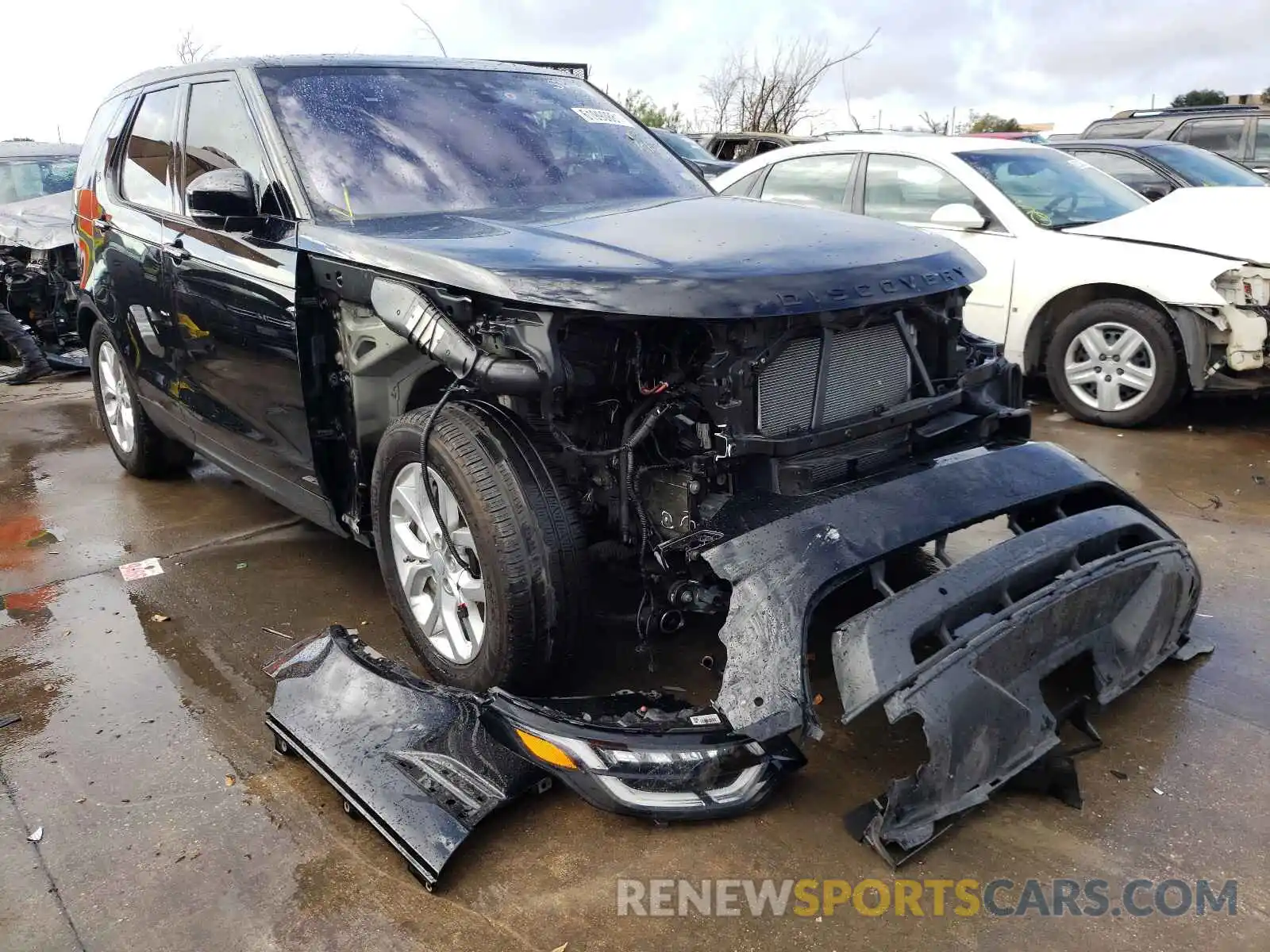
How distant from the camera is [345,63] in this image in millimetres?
3678

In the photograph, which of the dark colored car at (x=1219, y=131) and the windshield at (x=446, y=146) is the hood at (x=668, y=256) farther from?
the dark colored car at (x=1219, y=131)

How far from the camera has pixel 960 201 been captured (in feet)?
20.5

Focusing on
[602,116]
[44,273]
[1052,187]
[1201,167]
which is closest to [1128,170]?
[1201,167]

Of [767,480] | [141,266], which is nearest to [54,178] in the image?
[141,266]

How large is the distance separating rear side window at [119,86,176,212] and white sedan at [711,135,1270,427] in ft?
10.8

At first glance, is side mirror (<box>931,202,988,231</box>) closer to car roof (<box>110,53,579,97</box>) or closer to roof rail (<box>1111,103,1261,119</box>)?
car roof (<box>110,53,579,97</box>)

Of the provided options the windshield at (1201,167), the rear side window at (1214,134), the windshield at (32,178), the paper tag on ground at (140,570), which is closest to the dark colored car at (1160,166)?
the windshield at (1201,167)

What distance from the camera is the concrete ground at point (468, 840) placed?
88.0 inches

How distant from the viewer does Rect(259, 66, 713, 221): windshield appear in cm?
336

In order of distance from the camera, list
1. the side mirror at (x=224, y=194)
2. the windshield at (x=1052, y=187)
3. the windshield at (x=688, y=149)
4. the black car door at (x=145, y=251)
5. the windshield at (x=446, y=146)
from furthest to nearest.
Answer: the windshield at (x=688, y=149), the windshield at (x=1052, y=187), the black car door at (x=145, y=251), the windshield at (x=446, y=146), the side mirror at (x=224, y=194)

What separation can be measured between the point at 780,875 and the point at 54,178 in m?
10.5

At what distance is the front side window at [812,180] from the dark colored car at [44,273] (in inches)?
226

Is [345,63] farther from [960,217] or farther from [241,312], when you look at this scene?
[960,217]

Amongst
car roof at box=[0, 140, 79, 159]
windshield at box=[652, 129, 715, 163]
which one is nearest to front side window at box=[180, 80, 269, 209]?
car roof at box=[0, 140, 79, 159]
